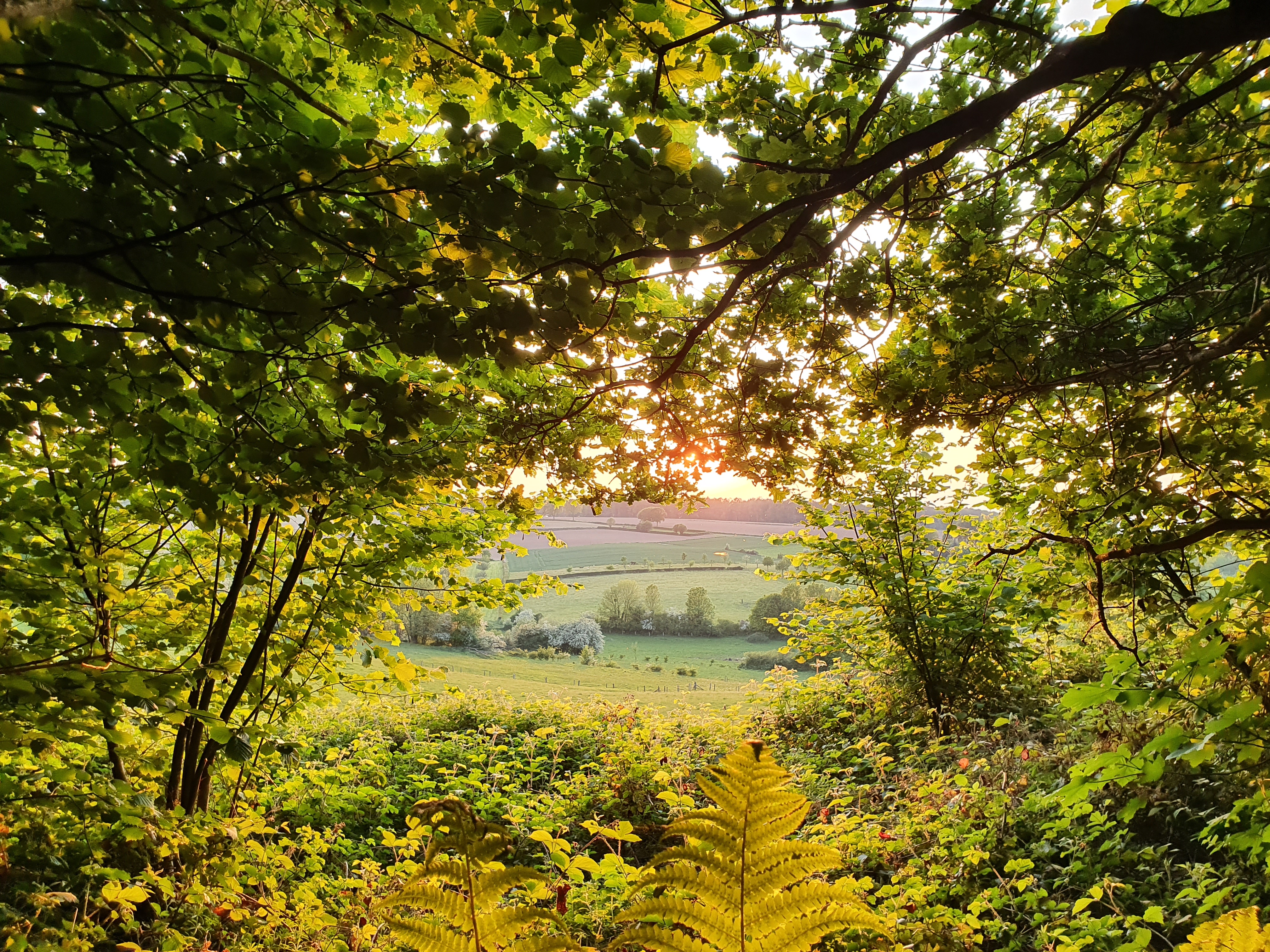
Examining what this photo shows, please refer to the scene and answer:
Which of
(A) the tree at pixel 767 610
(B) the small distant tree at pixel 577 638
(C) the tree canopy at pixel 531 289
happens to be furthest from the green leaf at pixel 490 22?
(B) the small distant tree at pixel 577 638

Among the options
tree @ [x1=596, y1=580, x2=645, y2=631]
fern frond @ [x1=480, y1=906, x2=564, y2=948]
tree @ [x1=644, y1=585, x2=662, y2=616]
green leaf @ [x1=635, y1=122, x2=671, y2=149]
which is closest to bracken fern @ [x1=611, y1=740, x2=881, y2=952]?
fern frond @ [x1=480, y1=906, x2=564, y2=948]

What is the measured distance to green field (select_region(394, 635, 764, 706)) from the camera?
948 centimetres

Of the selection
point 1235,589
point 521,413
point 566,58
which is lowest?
point 1235,589

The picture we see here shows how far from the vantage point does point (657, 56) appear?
1462 mm

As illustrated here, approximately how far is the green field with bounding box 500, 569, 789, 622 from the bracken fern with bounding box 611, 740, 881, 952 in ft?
52.8

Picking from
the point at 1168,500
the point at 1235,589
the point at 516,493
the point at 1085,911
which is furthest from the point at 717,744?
the point at 1235,589

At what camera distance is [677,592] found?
19688mm

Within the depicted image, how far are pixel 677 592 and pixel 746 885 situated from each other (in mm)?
19218

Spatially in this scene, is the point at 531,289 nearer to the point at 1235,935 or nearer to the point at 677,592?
the point at 1235,935

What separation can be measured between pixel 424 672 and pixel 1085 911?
13.2 feet

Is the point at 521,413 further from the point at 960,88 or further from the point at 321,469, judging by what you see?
the point at 960,88

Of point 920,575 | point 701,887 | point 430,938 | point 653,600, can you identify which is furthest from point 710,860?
point 653,600

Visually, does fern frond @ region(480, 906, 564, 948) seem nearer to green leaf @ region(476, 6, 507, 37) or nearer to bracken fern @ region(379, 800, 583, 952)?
bracken fern @ region(379, 800, 583, 952)

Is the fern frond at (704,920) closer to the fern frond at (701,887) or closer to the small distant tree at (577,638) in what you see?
the fern frond at (701,887)
